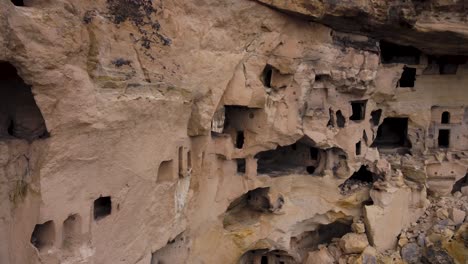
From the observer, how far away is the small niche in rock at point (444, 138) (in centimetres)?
1584

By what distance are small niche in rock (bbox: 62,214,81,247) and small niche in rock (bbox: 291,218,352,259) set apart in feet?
25.7

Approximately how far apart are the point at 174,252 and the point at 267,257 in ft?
14.8

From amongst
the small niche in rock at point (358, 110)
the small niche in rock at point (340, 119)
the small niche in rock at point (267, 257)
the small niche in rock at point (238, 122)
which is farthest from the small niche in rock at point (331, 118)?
the small niche in rock at point (267, 257)

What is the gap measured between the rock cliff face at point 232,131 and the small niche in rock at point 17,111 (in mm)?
24

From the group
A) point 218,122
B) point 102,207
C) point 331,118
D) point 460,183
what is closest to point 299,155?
point 331,118

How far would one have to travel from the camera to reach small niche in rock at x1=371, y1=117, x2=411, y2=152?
53.9 ft

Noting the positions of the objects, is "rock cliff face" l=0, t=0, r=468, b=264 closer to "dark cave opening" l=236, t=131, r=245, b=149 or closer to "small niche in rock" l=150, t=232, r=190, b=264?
"small niche in rock" l=150, t=232, r=190, b=264

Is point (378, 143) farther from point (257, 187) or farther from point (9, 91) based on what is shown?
point (9, 91)

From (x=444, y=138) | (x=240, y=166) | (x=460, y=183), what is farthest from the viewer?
(x=444, y=138)

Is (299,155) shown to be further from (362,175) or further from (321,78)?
(321,78)

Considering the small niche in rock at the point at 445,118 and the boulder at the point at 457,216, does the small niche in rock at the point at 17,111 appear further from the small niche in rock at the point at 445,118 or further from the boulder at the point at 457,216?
the small niche in rock at the point at 445,118

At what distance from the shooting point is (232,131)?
40.9 feet

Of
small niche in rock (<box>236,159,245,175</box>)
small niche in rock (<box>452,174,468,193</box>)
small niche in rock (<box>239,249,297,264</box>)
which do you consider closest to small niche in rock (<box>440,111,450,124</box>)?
small niche in rock (<box>452,174,468,193</box>)

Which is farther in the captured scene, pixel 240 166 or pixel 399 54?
pixel 399 54
